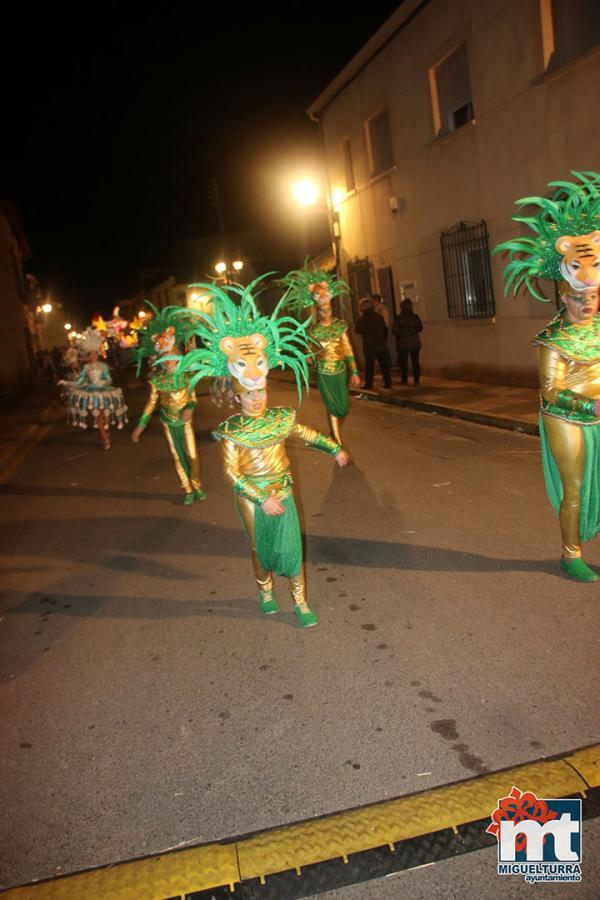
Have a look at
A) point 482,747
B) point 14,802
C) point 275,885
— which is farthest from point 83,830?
point 482,747

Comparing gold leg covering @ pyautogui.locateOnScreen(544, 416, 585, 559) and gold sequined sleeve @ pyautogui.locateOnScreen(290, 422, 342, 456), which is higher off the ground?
gold sequined sleeve @ pyautogui.locateOnScreen(290, 422, 342, 456)

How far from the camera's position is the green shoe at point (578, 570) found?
15.3 feet

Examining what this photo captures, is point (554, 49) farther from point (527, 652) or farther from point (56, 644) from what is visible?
point (56, 644)

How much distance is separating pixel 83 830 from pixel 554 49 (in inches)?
487

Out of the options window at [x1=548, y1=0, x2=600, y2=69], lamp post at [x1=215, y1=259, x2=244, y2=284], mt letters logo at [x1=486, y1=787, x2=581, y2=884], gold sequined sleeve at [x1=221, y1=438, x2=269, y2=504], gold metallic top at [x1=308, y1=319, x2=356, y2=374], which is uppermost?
window at [x1=548, y1=0, x2=600, y2=69]

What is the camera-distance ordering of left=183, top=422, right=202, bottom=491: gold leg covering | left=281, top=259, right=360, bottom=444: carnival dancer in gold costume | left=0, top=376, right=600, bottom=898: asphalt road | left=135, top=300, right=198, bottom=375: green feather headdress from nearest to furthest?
left=0, top=376, right=600, bottom=898: asphalt road, left=135, top=300, right=198, bottom=375: green feather headdress, left=183, top=422, right=202, bottom=491: gold leg covering, left=281, top=259, right=360, bottom=444: carnival dancer in gold costume

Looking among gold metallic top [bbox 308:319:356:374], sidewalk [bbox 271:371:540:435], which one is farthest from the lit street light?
gold metallic top [bbox 308:319:356:374]

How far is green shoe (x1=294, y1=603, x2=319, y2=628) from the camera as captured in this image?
461cm

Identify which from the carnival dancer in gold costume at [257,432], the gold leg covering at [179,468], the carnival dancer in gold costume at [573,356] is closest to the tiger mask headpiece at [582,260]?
the carnival dancer in gold costume at [573,356]

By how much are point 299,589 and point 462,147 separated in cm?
1214

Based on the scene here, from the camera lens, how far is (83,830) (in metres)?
2.92

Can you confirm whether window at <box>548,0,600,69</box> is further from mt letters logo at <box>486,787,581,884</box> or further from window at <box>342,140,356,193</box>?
mt letters logo at <box>486,787,581,884</box>

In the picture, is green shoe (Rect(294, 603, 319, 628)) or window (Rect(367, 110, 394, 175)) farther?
window (Rect(367, 110, 394, 175))

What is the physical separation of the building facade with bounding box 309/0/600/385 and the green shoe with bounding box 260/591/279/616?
8773 mm
